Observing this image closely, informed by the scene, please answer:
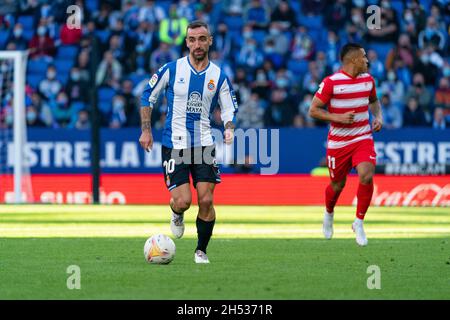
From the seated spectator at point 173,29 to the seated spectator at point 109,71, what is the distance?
4.41 ft

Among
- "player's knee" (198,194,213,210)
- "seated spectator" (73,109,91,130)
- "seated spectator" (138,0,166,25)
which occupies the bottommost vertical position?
"seated spectator" (73,109,91,130)

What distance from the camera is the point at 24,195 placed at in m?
25.7

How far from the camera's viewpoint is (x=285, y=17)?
98.2 ft

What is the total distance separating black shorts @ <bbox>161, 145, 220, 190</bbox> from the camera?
38.8 ft

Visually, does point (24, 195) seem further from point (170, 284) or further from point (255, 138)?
point (170, 284)

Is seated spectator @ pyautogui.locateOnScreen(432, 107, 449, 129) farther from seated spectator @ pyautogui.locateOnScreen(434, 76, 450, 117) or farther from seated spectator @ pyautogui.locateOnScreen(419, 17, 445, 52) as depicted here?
seated spectator @ pyautogui.locateOnScreen(419, 17, 445, 52)

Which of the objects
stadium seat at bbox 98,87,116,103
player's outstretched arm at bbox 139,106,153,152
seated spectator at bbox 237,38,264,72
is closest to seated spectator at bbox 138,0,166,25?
stadium seat at bbox 98,87,116,103

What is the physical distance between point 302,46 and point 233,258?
57.4 feet

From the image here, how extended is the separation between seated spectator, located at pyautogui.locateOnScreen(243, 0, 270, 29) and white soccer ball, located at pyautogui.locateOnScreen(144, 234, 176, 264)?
18.8 m

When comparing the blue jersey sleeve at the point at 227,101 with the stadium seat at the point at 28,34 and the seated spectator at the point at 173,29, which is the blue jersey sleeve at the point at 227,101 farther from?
the stadium seat at the point at 28,34

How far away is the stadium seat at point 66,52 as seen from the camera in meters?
30.2

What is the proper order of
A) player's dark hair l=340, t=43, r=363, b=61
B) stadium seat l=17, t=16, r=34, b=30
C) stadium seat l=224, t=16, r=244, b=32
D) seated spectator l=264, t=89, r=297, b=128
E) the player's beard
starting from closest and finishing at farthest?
1. the player's beard
2. player's dark hair l=340, t=43, r=363, b=61
3. seated spectator l=264, t=89, r=297, b=128
4. stadium seat l=224, t=16, r=244, b=32
5. stadium seat l=17, t=16, r=34, b=30

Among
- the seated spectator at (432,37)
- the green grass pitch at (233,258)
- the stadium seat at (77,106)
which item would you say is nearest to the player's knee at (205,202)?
the green grass pitch at (233,258)

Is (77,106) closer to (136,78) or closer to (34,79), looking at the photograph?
(136,78)
